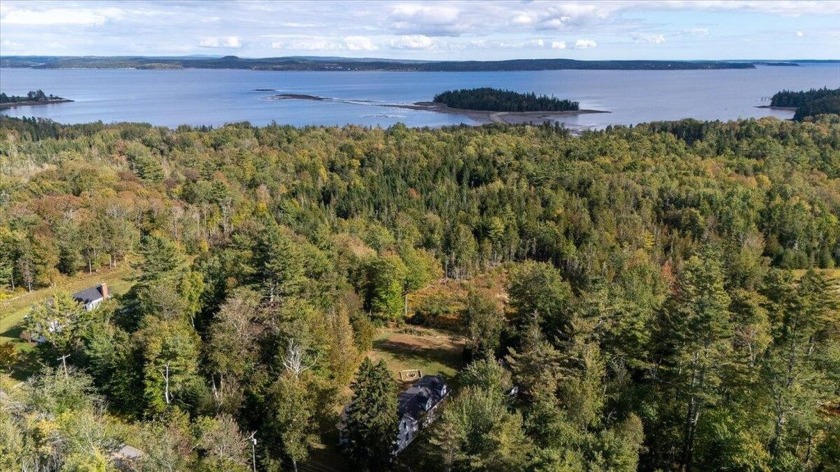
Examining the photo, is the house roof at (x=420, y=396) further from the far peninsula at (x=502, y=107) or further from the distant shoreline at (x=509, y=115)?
the far peninsula at (x=502, y=107)

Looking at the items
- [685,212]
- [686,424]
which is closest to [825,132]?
[685,212]

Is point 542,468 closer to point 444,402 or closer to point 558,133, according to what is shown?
point 444,402

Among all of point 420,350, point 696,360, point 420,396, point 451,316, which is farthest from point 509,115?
point 696,360

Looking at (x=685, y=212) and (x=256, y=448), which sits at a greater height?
(x=685, y=212)

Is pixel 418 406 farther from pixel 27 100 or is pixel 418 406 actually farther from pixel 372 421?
pixel 27 100

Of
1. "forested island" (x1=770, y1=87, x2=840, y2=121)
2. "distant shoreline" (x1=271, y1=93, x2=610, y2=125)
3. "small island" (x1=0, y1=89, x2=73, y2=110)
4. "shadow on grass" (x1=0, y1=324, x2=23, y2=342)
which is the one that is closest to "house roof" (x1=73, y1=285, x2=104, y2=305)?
"shadow on grass" (x1=0, y1=324, x2=23, y2=342)
